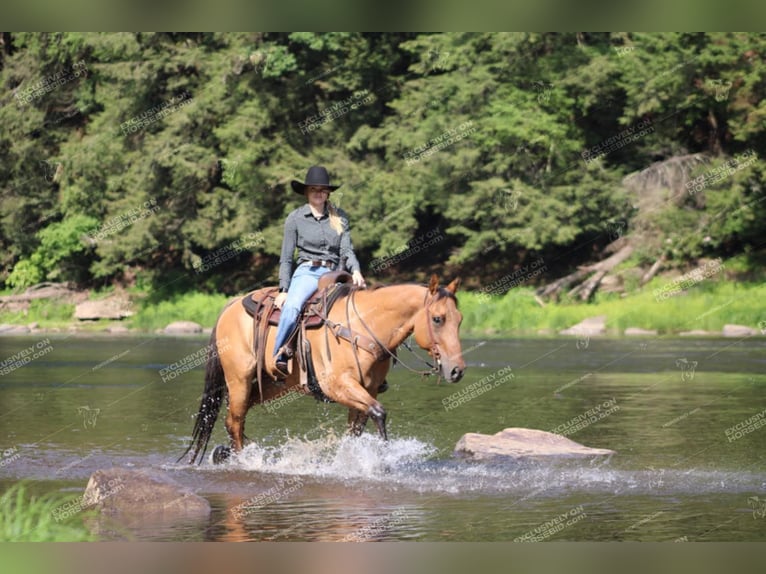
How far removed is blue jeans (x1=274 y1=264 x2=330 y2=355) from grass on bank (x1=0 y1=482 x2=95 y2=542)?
3.19 metres

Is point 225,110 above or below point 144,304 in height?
above

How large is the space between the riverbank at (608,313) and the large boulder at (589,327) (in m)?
0.16

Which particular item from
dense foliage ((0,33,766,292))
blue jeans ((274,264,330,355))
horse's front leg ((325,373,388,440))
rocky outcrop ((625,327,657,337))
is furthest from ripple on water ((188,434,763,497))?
dense foliage ((0,33,766,292))

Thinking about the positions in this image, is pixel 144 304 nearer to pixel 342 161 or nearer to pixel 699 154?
pixel 342 161

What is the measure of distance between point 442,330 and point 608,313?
1160 inches

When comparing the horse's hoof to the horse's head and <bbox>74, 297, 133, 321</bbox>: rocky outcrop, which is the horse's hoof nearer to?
the horse's head

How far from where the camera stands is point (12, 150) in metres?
58.0

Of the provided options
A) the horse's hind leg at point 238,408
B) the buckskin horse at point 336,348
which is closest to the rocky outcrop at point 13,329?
the buckskin horse at point 336,348

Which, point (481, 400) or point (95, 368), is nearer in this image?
point (481, 400)

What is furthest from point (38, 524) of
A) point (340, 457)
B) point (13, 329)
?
point (13, 329)

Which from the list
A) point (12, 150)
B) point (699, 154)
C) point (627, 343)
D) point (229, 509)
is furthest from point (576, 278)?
point (229, 509)

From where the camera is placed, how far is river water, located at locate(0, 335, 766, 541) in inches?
435

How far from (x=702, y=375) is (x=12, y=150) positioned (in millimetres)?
40326

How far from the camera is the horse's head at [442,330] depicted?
12992mm
